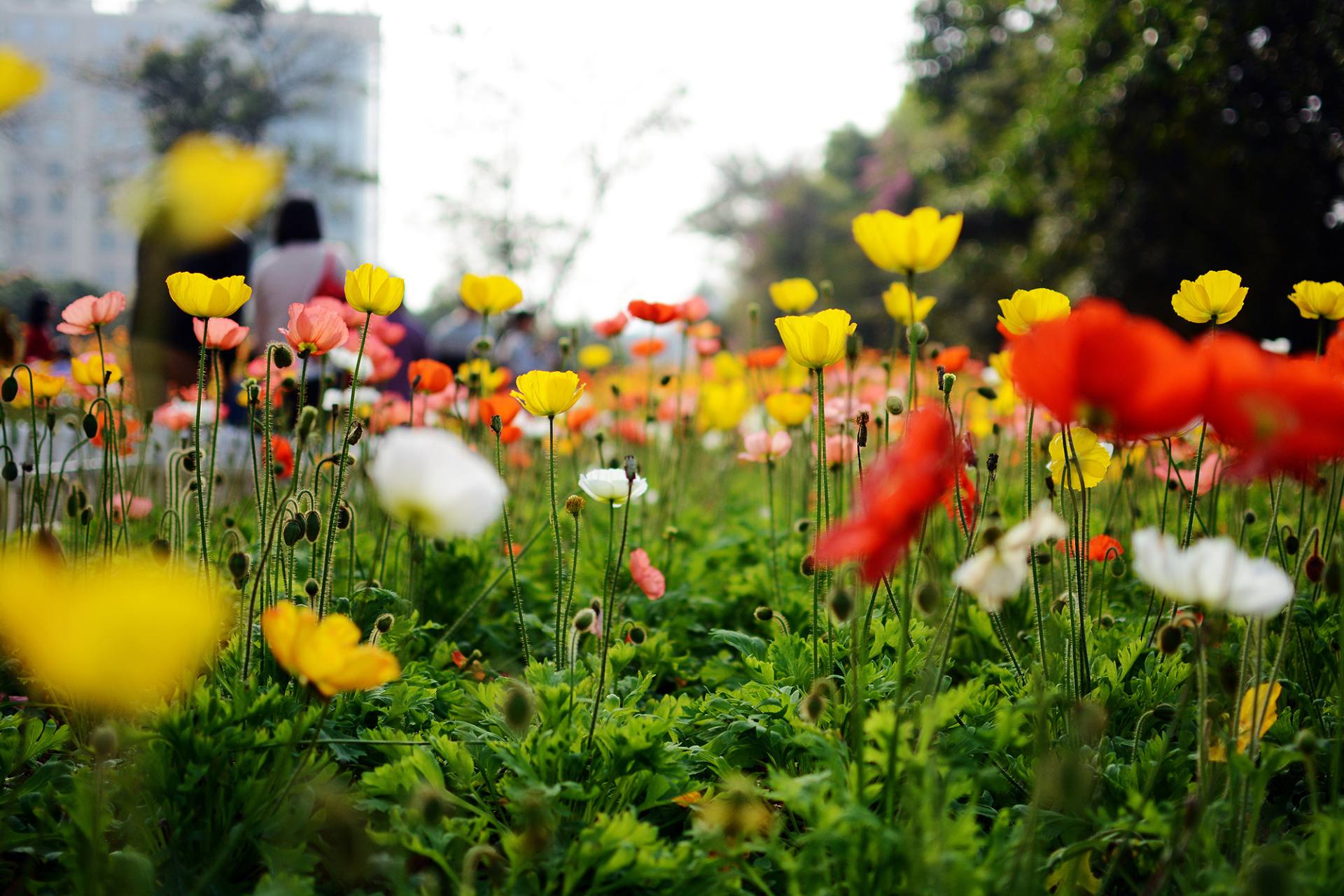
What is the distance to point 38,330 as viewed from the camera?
383cm

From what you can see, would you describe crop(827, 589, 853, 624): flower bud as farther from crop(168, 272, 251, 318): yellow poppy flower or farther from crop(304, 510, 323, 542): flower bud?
crop(168, 272, 251, 318): yellow poppy flower

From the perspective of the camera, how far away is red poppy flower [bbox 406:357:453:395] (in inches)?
83.2

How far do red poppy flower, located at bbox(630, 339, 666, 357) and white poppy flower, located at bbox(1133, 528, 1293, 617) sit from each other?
217cm

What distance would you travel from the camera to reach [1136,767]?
1.23 meters

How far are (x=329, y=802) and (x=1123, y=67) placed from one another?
8548 millimetres

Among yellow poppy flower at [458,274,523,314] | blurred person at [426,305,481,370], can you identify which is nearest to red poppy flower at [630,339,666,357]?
yellow poppy flower at [458,274,523,314]

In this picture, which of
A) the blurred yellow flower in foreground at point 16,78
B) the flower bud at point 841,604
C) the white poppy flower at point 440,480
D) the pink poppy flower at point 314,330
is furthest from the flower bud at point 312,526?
the flower bud at point 841,604

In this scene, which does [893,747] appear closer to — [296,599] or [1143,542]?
[1143,542]

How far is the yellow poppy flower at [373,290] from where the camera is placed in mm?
1474

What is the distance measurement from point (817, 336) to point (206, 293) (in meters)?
0.89

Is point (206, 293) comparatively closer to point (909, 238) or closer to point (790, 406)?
point (909, 238)

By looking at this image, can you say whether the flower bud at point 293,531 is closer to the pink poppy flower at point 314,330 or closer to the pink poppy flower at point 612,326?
the pink poppy flower at point 314,330

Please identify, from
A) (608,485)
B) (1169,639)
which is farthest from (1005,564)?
(608,485)

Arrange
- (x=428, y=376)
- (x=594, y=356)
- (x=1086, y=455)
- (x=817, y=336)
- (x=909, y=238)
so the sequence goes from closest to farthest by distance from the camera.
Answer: (x=909, y=238)
(x=817, y=336)
(x=1086, y=455)
(x=428, y=376)
(x=594, y=356)
